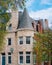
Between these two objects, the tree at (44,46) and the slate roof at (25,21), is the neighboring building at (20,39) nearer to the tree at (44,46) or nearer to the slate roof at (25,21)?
the slate roof at (25,21)

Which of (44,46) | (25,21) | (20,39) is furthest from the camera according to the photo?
(25,21)

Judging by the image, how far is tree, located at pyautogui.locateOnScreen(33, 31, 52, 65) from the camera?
1224 inches

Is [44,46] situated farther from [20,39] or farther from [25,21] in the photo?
[25,21]

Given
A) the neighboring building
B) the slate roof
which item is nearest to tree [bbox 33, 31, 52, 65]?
the neighboring building

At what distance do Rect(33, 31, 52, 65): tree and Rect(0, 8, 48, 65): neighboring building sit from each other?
6.20 ft

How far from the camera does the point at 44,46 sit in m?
31.7

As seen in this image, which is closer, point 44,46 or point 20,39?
point 44,46

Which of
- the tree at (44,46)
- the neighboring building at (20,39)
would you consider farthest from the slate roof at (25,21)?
the tree at (44,46)

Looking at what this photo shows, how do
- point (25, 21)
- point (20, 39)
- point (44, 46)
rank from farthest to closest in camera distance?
point (25, 21) < point (20, 39) < point (44, 46)

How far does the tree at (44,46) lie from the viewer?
31094mm

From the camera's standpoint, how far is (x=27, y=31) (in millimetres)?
35906

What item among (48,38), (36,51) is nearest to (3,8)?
(48,38)

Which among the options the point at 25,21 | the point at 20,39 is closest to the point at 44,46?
the point at 20,39

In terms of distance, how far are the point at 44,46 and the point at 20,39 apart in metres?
5.21
